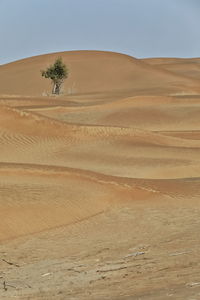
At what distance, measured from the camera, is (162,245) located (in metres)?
10.6

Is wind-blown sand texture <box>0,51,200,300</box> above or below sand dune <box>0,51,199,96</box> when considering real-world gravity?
below

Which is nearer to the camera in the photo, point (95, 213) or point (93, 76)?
point (95, 213)

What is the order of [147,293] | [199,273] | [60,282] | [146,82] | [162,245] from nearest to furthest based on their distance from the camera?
[147,293], [199,273], [60,282], [162,245], [146,82]

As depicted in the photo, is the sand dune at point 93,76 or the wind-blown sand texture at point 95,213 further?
the sand dune at point 93,76

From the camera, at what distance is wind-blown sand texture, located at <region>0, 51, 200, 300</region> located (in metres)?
8.45

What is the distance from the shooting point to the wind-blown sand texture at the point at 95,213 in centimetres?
845

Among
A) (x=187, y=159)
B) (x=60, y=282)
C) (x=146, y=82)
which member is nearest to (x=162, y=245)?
(x=60, y=282)

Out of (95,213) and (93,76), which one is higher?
(93,76)

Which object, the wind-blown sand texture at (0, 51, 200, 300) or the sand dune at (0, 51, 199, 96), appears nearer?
the wind-blown sand texture at (0, 51, 200, 300)

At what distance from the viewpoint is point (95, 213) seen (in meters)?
13.6

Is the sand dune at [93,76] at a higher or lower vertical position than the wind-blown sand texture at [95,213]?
higher

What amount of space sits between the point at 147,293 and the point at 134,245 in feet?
12.4

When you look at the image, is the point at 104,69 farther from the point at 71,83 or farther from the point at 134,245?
the point at 134,245

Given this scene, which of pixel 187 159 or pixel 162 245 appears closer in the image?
pixel 162 245
